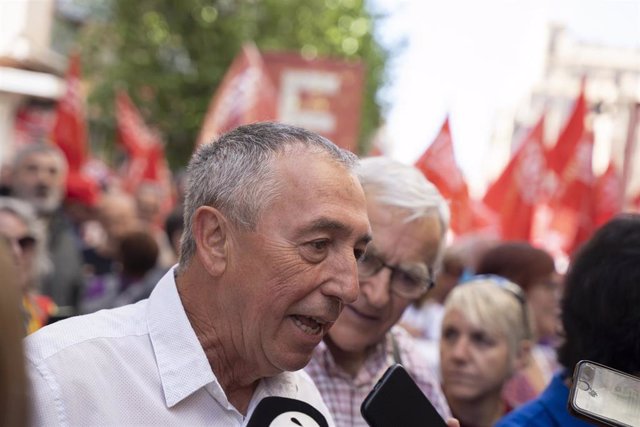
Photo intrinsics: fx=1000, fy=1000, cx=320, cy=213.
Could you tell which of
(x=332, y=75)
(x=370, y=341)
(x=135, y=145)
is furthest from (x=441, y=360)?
(x=135, y=145)

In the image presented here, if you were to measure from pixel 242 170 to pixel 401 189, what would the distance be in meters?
1.05

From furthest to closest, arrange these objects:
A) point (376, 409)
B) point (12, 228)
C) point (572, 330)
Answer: point (12, 228) → point (572, 330) → point (376, 409)

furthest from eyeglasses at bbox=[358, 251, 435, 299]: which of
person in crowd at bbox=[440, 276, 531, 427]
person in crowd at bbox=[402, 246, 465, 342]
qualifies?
person in crowd at bbox=[402, 246, 465, 342]

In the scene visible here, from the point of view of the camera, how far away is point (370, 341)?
306 cm

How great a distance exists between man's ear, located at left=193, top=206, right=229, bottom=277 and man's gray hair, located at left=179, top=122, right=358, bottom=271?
2 cm

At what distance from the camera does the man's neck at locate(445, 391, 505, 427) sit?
4250 mm

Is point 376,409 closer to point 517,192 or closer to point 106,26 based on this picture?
point 517,192

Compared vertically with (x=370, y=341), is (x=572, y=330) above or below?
above

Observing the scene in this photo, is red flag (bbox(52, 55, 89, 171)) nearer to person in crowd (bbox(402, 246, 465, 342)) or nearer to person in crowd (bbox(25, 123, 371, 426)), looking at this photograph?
person in crowd (bbox(402, 246, 465, 342))

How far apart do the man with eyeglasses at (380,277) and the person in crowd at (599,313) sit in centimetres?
51

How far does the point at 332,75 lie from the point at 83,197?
2991 mm

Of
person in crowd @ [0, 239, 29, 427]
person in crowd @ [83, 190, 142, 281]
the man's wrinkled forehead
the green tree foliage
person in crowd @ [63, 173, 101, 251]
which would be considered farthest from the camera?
the green tree foliage

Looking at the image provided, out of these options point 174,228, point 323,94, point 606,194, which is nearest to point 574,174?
point 606,194

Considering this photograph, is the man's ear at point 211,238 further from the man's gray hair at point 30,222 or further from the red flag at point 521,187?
the red flag at point 521,187
